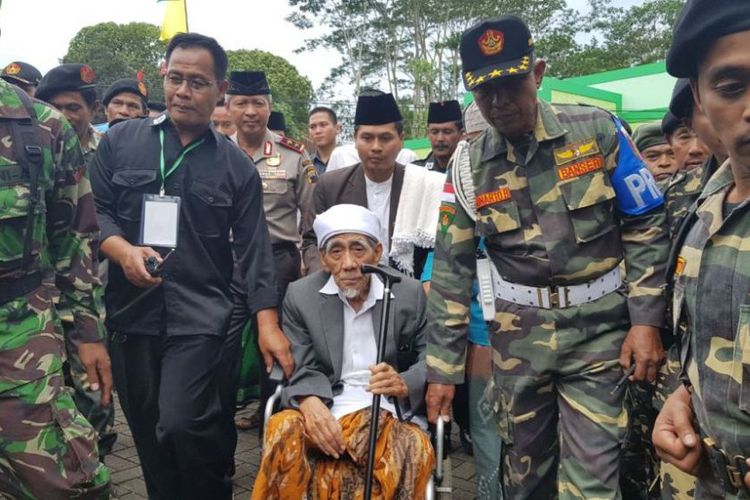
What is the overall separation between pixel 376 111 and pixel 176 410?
214 cm

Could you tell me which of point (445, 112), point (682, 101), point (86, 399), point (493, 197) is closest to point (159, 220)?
point (86, 399)

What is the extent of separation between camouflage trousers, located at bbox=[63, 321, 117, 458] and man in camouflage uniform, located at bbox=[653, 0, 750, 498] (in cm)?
208

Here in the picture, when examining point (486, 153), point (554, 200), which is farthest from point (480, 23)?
point (554, 200)

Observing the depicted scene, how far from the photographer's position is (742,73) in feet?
4.14

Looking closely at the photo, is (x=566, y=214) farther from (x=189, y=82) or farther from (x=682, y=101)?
(x=189, y=82)

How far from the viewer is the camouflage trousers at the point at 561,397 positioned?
239 centimetres

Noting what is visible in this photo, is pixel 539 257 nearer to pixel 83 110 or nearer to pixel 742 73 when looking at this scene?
pixel 742 73

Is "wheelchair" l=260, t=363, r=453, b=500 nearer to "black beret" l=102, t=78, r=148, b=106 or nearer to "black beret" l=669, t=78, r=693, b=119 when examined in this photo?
"black beret" l=669, t=78, r=693, b=119

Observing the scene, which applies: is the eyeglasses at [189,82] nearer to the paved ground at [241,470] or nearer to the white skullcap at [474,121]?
the white skullcap at [474,121]

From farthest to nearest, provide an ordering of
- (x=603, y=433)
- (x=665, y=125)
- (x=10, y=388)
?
(x=665, y=125), (x=603, y=433), (x=10, y=388)

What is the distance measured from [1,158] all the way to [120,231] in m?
0.84

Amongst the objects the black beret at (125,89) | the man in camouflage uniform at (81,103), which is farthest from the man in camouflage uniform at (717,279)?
the black beret at (125,89)

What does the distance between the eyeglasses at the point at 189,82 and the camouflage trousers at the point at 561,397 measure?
1685 mm

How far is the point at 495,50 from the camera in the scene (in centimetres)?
243
